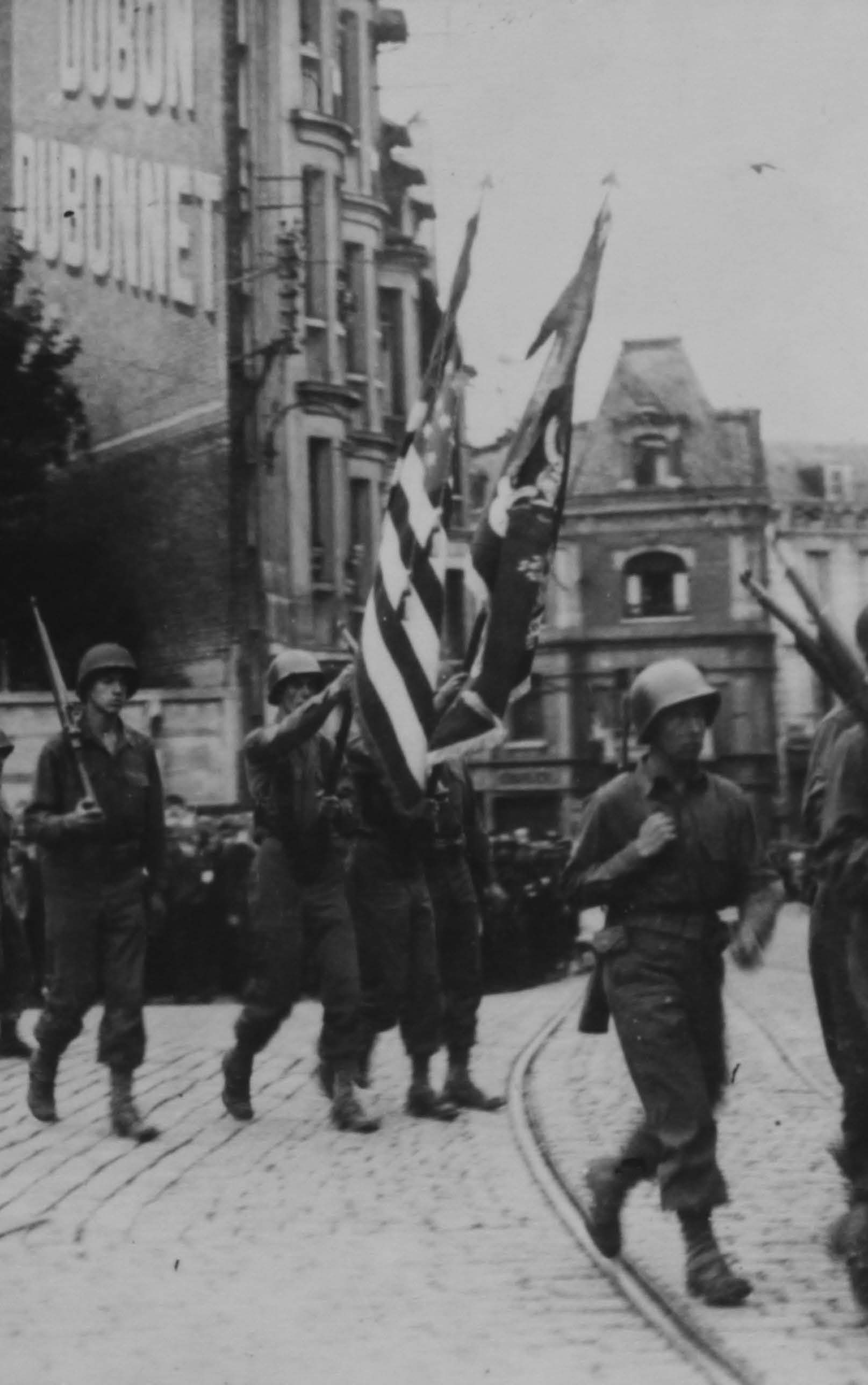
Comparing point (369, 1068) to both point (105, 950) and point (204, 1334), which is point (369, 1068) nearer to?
point (105, 950)

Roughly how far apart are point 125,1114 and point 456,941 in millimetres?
1973

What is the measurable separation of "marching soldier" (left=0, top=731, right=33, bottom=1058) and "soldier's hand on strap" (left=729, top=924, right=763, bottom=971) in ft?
22.6

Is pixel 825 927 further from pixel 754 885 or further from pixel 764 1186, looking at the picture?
pixel 764 1186

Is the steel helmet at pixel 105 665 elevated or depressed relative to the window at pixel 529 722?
elevated

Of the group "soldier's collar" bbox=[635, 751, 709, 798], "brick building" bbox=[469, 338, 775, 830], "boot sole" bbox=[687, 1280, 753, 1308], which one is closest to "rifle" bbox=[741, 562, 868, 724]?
"soldier's collar" bbox=[635, 751, 709, 798]

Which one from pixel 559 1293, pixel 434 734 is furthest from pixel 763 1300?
pixel 434 734

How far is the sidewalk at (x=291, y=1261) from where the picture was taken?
5777mm

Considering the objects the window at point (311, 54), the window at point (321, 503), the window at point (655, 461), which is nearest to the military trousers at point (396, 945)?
the window at point (321, 503)

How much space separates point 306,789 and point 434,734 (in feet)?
2.13

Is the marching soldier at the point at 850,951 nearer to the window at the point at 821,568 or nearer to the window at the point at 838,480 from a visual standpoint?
the window at the point at 821,568

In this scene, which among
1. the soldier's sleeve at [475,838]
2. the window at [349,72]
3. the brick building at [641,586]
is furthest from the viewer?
the brick building at [641,586]

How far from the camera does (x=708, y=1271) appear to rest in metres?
6.39

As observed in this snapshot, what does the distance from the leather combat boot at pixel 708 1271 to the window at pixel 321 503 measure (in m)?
23.3

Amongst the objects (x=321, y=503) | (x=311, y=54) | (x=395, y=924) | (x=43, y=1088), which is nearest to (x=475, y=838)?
(x=395, y=924)
